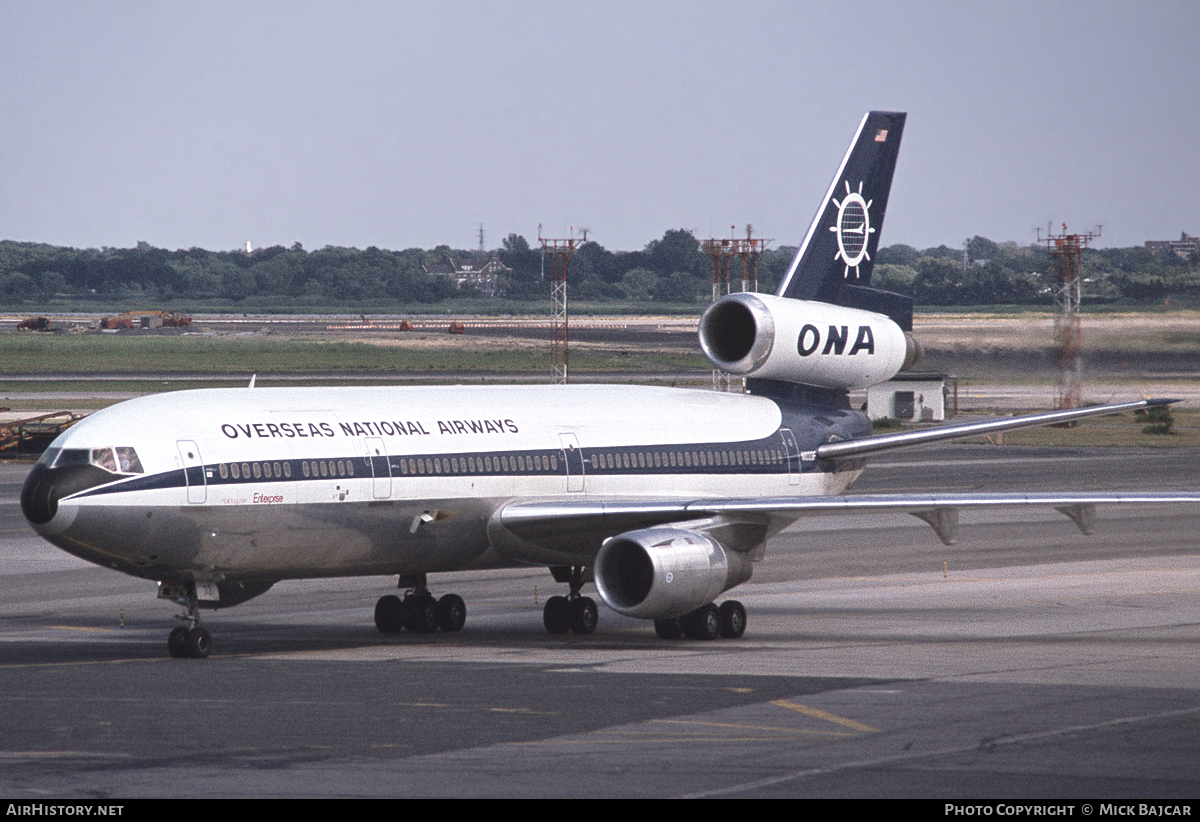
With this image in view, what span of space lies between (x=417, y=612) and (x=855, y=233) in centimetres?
1298

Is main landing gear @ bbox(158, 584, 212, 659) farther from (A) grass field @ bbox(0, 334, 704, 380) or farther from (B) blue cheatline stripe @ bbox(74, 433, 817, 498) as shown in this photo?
(A) grass field @ bbox(0, 334, 704, 380)

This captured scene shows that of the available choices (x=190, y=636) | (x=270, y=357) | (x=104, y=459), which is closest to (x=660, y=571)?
(x=190, y=636)

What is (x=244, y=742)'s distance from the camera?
59.8 ft

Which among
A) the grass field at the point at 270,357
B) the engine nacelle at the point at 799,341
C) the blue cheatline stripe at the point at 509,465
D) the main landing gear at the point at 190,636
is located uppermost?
the engine nacelle at the point at 799,341

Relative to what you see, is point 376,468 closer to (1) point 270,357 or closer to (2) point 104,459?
(2) point 104,459

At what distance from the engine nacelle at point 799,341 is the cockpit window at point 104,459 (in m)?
12.7

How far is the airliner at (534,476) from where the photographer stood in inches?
974

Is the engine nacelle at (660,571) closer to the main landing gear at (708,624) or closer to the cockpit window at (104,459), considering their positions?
the main landing gear at (708,624)

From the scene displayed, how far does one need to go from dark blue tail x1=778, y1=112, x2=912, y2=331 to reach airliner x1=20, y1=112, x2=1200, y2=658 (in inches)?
2.3

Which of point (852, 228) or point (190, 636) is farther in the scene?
point (852, 228)

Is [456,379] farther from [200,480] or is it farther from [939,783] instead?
[939,783]

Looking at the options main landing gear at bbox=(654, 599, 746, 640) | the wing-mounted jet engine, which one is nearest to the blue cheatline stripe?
the wing-mounted jet engine

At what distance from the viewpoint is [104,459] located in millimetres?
24359

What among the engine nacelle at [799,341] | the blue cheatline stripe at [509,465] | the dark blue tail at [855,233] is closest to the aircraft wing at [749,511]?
the blue cheatline stripe at [509,465]
